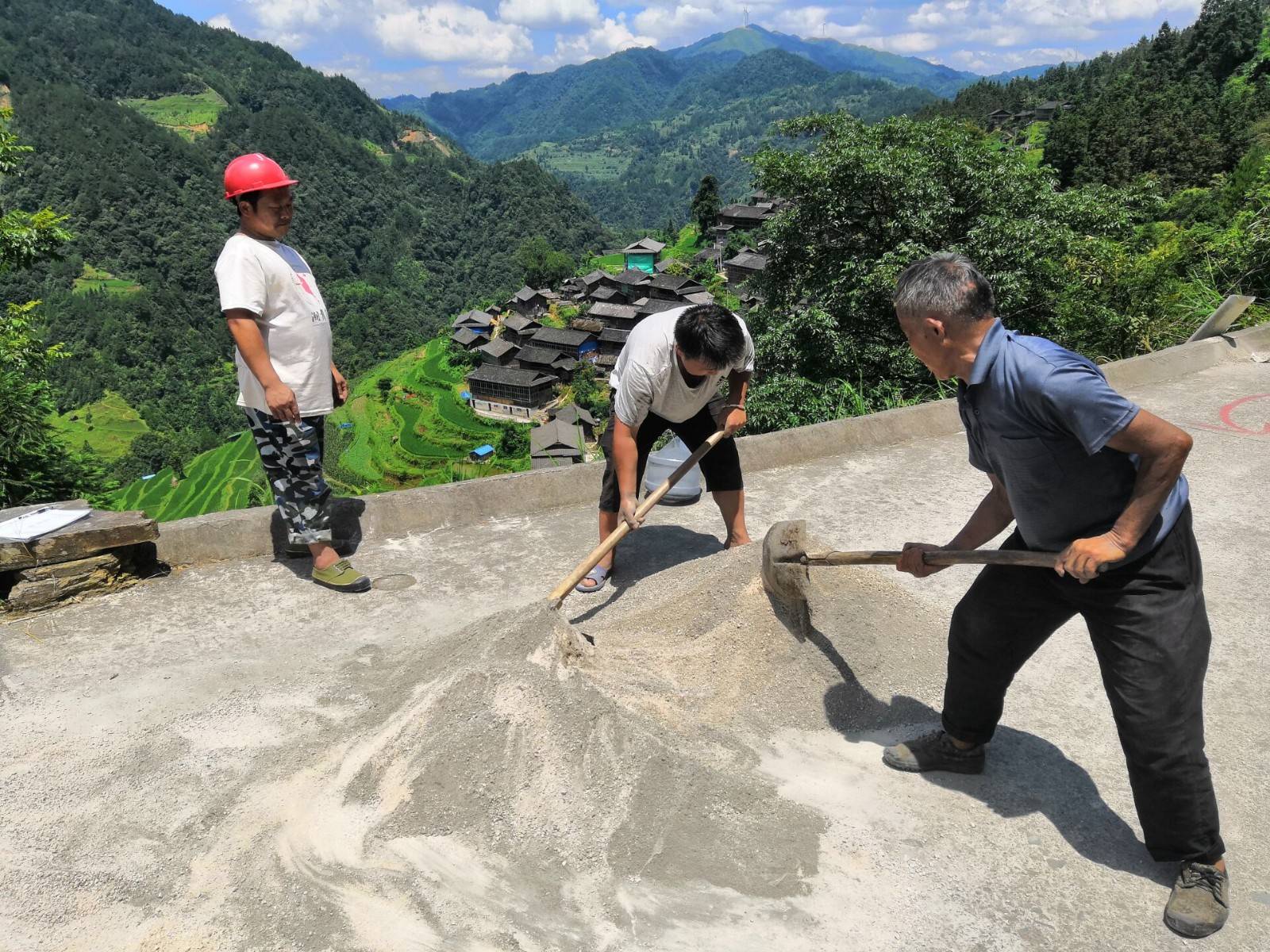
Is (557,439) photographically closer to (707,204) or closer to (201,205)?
(707,204)

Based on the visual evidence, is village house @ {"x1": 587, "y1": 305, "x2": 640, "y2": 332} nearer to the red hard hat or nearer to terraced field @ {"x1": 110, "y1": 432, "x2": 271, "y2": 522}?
terraced field @ {"x1": 110, "y1": 432, "x2": 271, "y2": 522}

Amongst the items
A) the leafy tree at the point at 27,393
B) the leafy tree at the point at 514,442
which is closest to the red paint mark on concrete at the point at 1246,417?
the leafy tree at the point at 27,393

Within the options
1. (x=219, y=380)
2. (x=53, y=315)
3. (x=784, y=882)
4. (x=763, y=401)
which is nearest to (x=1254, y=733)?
(x=784, y=882)

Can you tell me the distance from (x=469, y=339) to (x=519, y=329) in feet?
16.3

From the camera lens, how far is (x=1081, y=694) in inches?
120

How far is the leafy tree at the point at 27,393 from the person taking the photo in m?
8.08

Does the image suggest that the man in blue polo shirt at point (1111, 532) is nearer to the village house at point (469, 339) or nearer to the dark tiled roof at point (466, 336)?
the village house at point (469, 339)

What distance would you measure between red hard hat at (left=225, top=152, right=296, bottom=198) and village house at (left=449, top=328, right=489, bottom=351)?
50707 millimetres

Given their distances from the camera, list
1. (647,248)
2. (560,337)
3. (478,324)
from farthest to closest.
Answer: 1. (647,248)
2. (478,324)
3. (560,337)

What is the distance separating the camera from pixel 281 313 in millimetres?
3477

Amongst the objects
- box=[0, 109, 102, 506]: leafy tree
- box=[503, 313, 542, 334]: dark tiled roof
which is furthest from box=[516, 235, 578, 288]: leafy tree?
box=[0, 109, 102, 506]: leafy tree

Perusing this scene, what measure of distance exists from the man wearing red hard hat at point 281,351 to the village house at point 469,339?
165 feet

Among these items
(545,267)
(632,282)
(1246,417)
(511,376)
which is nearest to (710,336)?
(1246,417)

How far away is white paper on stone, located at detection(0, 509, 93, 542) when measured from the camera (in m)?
3.54
